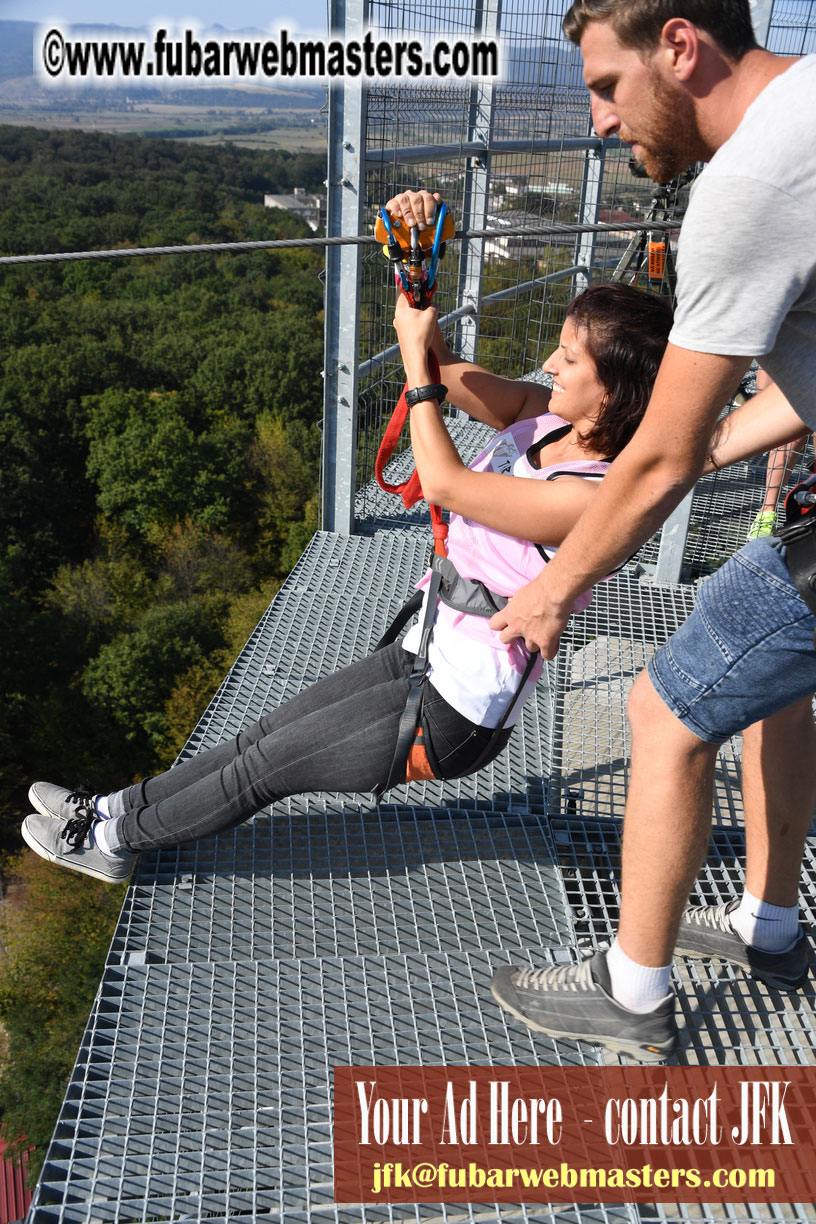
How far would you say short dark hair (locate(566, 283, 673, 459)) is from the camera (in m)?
1.71

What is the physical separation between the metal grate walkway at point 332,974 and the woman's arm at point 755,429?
101 centimetres

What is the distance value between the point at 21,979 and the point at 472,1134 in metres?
18.6

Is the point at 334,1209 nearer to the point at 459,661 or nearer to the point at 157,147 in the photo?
the point at 459,661

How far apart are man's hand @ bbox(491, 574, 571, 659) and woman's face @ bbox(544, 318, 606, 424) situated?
14.2 inches

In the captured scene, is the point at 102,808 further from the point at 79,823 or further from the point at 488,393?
the point at 488,393

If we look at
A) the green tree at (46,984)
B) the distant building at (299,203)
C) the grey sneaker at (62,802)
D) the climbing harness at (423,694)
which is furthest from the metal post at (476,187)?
the distant building at (299,203)

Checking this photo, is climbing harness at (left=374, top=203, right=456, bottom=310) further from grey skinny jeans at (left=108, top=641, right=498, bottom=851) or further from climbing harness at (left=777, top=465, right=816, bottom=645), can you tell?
climbing harness at (left=777, top=465, right=816, bottom=645)

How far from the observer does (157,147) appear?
7369 centimetres

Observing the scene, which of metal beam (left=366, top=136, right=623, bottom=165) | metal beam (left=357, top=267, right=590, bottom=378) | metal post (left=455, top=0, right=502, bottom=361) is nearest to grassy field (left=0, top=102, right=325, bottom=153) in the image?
metal beam (left=366, top=136, right=623, bottom=165)

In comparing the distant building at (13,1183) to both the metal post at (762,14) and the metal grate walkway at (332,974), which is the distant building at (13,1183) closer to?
the metal grate walkway at (332,974)

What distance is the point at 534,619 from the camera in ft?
5.38

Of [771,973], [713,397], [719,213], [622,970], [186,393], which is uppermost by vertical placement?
[719,213]

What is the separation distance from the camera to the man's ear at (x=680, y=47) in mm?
1185

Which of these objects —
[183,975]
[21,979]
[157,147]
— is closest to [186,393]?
[21,979]
